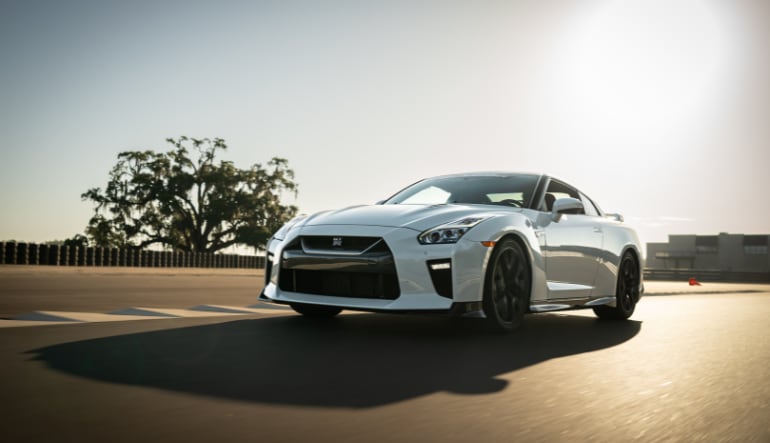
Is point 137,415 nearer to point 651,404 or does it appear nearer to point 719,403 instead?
point 651,404

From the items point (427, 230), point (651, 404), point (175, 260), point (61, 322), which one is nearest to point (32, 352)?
point (61, 322)

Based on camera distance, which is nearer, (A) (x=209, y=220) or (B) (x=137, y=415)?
(B) (x=137, y=415)

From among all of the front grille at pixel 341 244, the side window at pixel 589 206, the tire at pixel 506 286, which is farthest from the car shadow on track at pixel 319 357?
the side window at pixel 589 206

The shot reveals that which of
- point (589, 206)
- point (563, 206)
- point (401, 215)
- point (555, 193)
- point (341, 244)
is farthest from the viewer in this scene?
point (589, 206)

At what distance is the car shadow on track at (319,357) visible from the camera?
4066 millimetres

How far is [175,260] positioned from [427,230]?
38284 mm

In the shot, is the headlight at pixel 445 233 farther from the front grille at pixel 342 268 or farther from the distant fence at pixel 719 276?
the distant fence at pixel 719 276

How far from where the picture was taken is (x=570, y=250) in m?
7.92

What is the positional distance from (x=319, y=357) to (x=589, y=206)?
4.98 m

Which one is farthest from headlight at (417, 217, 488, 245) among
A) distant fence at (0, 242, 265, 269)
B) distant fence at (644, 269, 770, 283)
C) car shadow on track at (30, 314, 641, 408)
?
distant fence at (644, 269, 770, 283)

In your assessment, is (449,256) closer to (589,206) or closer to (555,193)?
(555,193)

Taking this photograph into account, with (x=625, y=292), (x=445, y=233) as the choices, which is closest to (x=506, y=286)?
(x=445, y=233)

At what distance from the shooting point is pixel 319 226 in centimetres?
682

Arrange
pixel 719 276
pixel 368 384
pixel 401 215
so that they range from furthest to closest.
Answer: pixel 719 276 → pixel 401 215 → pixel 368 384
